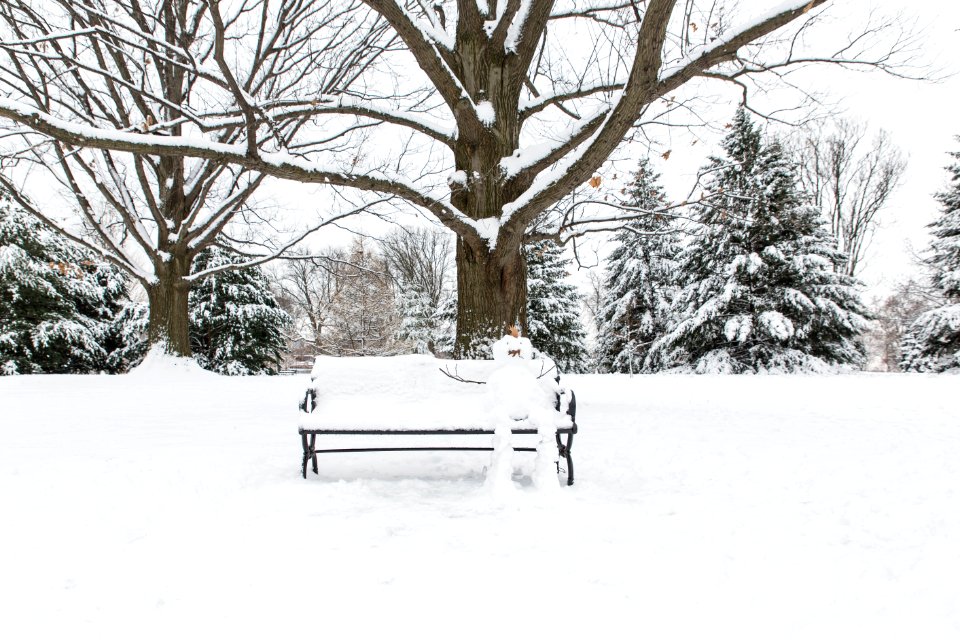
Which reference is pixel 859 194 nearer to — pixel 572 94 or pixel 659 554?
pixel 572 94

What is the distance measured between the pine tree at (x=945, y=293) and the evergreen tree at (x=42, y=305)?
92.8ft

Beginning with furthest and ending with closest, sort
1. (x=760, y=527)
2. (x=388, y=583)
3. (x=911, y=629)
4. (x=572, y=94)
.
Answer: (x=572, y=94), (x=760, y=527), (x=388, y=583), (x=911, y=629)

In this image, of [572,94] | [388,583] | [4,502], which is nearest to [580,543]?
[388,583]

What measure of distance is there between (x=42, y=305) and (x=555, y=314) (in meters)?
19.2

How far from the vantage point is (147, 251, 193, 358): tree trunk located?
459 inches

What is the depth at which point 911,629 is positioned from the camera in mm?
1842

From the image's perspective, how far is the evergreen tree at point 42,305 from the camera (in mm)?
17312

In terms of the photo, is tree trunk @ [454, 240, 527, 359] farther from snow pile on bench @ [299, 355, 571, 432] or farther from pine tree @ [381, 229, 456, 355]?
pine tree @ [381, 229, 456, 355]

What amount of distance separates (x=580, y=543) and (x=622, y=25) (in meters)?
7.59

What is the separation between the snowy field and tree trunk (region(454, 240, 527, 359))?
1.76 metres

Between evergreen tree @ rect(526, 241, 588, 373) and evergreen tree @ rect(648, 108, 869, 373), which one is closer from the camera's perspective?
evergreen tree @ rect(648, 108, 869, 373)

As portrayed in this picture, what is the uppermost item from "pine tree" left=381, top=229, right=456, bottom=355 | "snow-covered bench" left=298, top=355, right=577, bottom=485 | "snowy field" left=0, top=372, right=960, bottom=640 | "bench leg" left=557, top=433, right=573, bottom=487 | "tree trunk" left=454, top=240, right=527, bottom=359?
"pine tree" left=381, top=229, right=456, bottom=355

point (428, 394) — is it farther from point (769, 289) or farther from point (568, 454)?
point (769, 289)

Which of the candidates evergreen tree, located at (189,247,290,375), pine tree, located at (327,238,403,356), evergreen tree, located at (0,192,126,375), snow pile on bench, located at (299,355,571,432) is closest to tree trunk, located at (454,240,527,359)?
snow pile on bench, located at (299,355,571,432)
